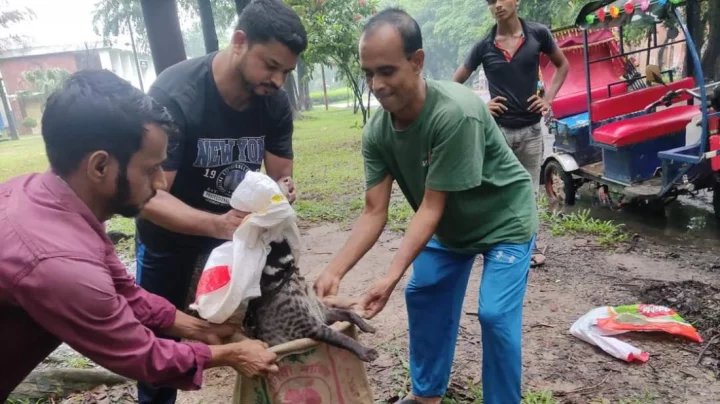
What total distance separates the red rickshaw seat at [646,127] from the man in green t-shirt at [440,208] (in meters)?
3.17

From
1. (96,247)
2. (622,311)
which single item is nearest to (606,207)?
(622,311)

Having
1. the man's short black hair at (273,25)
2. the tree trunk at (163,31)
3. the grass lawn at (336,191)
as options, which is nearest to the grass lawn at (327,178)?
the grass lawn at (336,191)

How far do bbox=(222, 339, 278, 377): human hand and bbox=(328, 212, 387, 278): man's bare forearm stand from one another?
66 centimetres

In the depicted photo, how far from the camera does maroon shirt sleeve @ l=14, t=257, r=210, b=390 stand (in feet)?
4.19

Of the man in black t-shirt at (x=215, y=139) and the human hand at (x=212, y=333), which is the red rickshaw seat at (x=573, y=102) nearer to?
the man in black t-shirt at (x=215, y=139)

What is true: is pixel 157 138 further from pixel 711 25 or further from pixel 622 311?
pixel 711 25

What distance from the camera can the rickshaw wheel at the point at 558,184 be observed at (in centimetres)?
629

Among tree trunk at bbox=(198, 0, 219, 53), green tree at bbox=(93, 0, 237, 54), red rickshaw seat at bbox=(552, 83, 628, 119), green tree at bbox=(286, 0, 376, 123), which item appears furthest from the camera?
green tree at bbox=(93, 0, 237, 54)

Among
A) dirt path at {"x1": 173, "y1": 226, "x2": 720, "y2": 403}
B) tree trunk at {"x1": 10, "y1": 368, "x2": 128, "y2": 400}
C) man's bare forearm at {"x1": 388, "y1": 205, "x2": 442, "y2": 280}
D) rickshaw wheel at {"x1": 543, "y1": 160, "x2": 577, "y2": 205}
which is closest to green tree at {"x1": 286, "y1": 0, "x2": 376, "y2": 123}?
rickshaw wheel at {"x1": 543, "y1": 160, "x2": 577, "y2": 205}

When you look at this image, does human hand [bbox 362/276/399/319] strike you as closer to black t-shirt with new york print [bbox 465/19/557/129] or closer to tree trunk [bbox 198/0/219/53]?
black t-shirt with new york print [bbox 465/19/557/129]

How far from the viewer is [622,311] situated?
335 centimetres

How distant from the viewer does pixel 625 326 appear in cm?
321

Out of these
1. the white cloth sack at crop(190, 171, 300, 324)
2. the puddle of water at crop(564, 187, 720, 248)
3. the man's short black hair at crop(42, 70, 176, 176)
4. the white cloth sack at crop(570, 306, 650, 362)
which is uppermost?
the man's short black hair at crop(42, 70, 176, 176)

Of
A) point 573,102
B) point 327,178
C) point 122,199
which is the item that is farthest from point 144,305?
point 327,178
